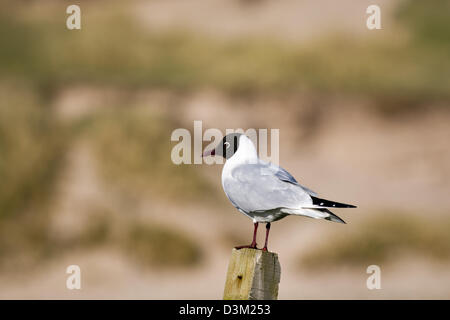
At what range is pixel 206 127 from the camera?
18.1 m

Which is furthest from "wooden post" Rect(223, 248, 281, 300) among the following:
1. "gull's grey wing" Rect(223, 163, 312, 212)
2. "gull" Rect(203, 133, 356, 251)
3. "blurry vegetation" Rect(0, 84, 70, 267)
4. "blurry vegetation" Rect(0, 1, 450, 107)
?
"blurry vegetation" Rect(0, 1, 450, 107)

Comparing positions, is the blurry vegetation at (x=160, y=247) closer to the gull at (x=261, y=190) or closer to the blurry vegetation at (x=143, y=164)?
the blurry vegetation at (x=143, y=164)

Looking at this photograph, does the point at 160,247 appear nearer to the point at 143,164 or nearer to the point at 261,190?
→ the point at 143,164

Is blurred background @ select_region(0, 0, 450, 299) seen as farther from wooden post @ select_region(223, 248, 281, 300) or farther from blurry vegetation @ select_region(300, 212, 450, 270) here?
wooden post @ select_region(223, 248, 281, 300)

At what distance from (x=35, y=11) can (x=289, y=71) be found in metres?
6.19

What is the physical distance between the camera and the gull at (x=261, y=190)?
181 inches

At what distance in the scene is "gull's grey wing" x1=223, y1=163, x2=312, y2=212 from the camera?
15.2 ft

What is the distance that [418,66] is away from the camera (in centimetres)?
2120

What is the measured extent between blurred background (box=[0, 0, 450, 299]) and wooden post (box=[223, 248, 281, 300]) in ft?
35.7

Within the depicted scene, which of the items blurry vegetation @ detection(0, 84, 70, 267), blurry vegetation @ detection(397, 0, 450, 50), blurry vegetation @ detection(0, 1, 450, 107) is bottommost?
blurry vegetation @ detection(0, 84, 70, 267)

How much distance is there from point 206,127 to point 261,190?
13419mm

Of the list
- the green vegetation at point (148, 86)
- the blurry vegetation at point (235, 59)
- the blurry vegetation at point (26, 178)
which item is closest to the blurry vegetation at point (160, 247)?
the green vegetation at point (148, 86)

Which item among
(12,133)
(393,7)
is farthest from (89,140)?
(393,7)

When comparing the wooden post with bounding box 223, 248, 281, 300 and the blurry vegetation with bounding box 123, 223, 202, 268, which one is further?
the blurry vegetation with bounding box 123, 223, 202, 268
